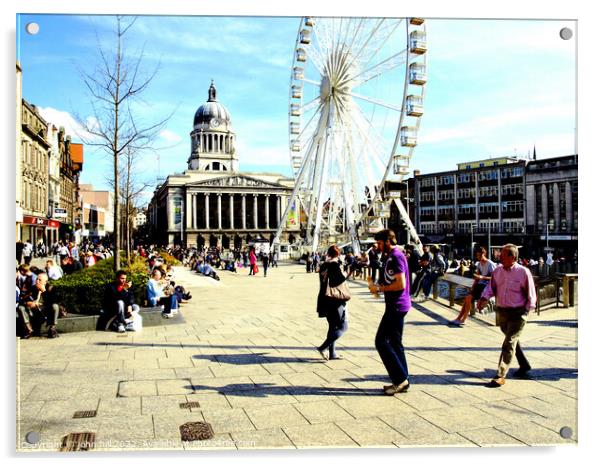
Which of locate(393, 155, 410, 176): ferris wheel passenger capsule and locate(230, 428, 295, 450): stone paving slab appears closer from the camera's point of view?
locate(230, 428, 295, 450): stone paving slab

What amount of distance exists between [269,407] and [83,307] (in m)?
6.89

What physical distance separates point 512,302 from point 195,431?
13.8 ft

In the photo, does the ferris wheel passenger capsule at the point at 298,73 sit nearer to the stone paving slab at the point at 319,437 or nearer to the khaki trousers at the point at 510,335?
the khaki trousers at the point at 510,335

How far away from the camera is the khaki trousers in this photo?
686 cm

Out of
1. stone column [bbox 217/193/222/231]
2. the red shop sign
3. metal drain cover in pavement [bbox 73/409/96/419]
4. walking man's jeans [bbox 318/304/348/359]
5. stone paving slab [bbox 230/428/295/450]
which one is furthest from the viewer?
stone column [bbox 217/193/222/231]

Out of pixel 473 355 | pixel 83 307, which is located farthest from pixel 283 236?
pixel 473 355

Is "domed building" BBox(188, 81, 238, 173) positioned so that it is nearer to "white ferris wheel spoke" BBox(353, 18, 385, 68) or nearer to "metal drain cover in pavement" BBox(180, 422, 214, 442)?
"white ferris wheel spoke" BBox(353, 18, 385, 68)

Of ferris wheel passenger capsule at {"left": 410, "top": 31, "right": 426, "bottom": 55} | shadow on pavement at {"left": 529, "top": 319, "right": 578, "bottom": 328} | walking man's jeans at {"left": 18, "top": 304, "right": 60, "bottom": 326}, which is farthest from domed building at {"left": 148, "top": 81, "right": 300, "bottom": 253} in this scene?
shadow on pavement at {"left": 529, "top": 319, "right": 578, "bottom": 328}

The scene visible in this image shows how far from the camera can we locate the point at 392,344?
22.2ft

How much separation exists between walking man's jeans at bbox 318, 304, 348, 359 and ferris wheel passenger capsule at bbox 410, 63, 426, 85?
40.6 ft

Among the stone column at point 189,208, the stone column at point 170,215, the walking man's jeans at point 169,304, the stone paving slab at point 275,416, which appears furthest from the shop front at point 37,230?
the stone column at point 189,208

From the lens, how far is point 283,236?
50344mm
